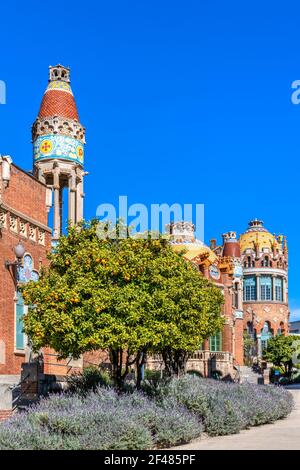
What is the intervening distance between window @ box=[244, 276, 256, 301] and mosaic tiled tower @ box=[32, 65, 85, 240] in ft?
166

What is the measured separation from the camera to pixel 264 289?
295ft

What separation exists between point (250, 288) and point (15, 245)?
68668 millimetres

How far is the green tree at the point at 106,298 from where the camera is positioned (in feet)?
62.7

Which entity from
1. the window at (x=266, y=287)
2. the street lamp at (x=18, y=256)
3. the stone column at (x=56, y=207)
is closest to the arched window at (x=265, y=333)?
the window at (x=266, y=287)

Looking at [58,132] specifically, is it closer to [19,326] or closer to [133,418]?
[19,326]

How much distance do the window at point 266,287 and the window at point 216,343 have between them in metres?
34.4

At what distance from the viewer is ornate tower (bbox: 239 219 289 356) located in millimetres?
88375

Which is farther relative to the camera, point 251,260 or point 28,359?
point 251,260

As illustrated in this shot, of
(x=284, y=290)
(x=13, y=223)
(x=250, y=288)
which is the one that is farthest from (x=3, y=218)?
(x=284, y=290)

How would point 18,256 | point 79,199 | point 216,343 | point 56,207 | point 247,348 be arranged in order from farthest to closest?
point 247,348, point 216,343, point 56,207, point 79,199, point 18,256

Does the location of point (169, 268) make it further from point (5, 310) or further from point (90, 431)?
point (90, 431)
